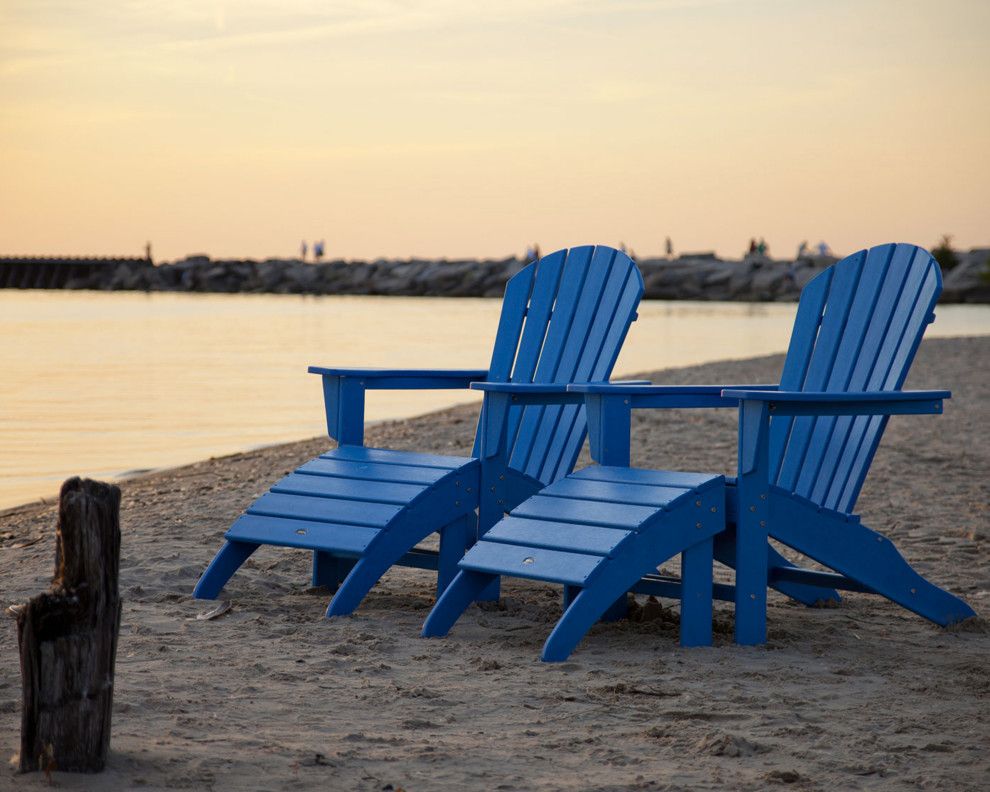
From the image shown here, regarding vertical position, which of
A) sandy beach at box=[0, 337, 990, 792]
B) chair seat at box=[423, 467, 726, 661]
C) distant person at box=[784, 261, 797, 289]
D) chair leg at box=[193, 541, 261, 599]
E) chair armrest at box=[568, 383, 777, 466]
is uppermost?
distant person at box=[784, 261, 797, 289]

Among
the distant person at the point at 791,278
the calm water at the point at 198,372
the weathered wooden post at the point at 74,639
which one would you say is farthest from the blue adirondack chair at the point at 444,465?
the distant person at the point at 791,278

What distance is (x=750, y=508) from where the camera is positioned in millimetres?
3141

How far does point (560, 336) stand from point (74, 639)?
8.94 feet

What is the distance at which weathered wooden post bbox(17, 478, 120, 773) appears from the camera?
197 cm

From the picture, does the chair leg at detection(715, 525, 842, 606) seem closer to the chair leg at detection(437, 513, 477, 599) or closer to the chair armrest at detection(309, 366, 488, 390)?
the chair leg at detection(437, 513, 477, 599)

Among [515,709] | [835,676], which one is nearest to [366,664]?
[515,709]

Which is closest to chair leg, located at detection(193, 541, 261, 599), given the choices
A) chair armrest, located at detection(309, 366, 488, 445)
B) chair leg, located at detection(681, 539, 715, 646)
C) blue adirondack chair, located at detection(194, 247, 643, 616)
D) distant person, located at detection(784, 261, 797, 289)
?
blue adirondack chair, located at detection(194, 247, 643, 616)

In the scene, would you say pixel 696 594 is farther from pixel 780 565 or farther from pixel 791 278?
pixel 791 278

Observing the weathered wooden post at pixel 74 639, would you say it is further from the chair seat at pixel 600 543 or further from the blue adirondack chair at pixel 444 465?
the blue adirondack chair at pixel 444 465

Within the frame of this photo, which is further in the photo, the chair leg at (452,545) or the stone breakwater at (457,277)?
the stone breakwater at (457,277)

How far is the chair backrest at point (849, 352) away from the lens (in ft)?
12.0

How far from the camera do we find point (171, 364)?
44.8 feet

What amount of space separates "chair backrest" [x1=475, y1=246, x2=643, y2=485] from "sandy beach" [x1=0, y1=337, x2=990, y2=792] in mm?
524

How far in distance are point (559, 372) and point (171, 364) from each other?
10.2 metres
